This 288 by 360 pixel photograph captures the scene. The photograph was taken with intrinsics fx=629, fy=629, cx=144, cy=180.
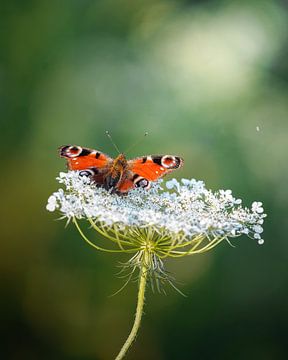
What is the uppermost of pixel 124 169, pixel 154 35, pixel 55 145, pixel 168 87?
pixel 154 35

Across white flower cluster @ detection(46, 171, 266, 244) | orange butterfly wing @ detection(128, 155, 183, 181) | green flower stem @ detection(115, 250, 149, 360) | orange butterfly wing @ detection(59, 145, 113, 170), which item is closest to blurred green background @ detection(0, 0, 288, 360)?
orange butterfly wing @ detection(59, 145, 113, 170)

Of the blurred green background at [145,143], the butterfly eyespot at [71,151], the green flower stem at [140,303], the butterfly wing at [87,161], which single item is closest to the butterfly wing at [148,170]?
the butterfly wing at [87,161]

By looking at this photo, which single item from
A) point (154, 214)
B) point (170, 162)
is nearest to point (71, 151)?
point (170, 162)

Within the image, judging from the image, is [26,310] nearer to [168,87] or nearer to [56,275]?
[56,275]

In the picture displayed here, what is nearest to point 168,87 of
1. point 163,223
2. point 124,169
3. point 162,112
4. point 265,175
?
point 162,112

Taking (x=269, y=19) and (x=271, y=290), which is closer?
(x=271, y=290)

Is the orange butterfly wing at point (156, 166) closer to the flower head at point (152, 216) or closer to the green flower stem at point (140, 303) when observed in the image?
the flower head at point (152, 216)
